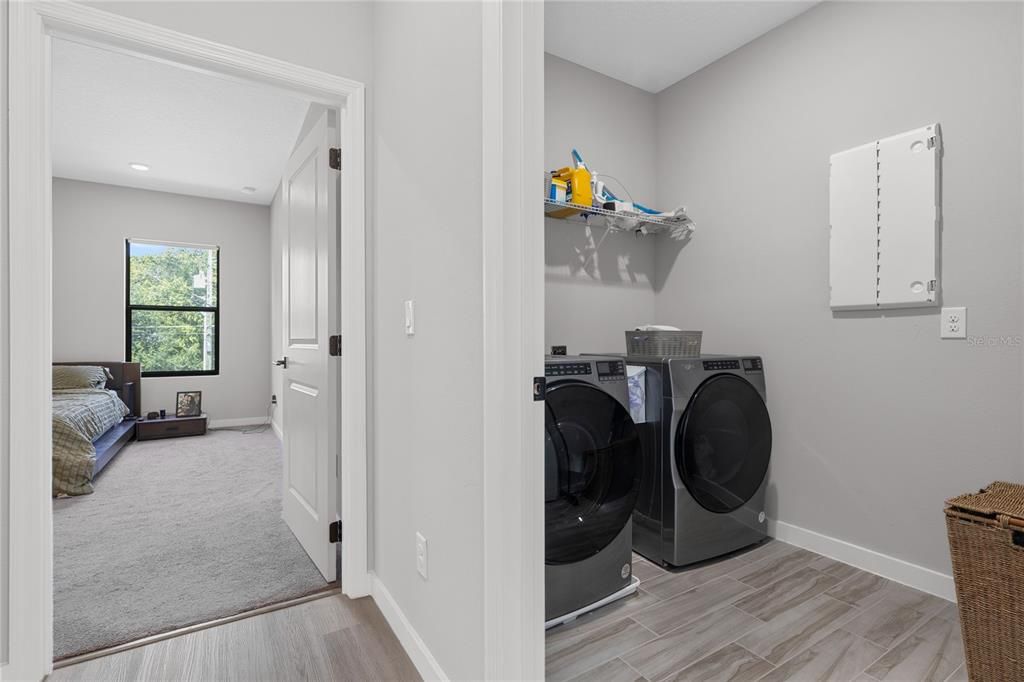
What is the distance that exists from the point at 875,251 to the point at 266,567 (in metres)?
3.04

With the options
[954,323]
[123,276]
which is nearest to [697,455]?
[954,323]

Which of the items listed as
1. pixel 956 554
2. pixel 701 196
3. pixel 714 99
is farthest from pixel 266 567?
pixel 714 99

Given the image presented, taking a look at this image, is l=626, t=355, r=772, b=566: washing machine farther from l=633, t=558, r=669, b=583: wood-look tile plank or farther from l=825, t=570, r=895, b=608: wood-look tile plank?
l=825, t=570, r=895, b=608: wood-look tile plank

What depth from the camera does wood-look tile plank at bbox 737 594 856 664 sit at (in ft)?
5.30

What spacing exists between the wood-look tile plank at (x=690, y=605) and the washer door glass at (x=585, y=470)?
1.02 ft

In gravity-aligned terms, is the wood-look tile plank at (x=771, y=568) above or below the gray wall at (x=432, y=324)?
below

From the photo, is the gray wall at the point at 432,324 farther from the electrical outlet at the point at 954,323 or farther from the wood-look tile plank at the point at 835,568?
the electrical outlet at the point at 954,323

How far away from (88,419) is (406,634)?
145 inches

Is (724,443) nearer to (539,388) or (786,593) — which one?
(786,593)

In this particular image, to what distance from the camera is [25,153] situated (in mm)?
1465

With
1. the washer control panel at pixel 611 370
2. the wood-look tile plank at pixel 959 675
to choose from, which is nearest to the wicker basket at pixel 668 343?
the washer control panel at pixel 611 370

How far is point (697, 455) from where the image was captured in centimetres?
215

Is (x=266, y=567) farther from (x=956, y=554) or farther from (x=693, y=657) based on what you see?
(x=956, y=554)

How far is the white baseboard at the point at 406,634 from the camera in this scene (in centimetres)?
142
